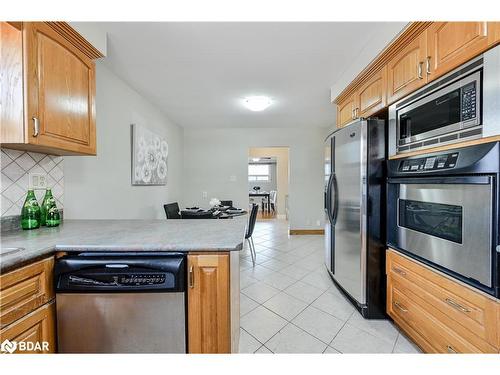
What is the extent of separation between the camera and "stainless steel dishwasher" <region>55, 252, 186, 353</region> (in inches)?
40.8

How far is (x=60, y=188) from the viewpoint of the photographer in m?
1.73

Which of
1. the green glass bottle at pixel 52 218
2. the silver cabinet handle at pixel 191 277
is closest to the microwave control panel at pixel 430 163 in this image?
the silver cabinet handle at pixel 191 277

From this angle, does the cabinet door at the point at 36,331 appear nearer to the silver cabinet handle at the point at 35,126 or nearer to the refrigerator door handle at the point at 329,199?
the silver cabinet handle at the point at 35,126

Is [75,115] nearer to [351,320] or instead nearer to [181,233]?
[181,233]

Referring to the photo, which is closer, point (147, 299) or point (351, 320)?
point (147, 299)

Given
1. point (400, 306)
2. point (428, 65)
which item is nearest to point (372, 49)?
point (428, 65)

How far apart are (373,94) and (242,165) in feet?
11.0

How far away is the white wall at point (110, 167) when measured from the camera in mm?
1898

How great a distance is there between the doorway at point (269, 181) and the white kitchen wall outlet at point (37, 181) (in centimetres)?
414

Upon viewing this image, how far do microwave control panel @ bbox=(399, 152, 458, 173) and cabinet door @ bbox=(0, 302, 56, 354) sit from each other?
2147 mm

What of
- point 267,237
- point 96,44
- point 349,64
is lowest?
point 267,237
